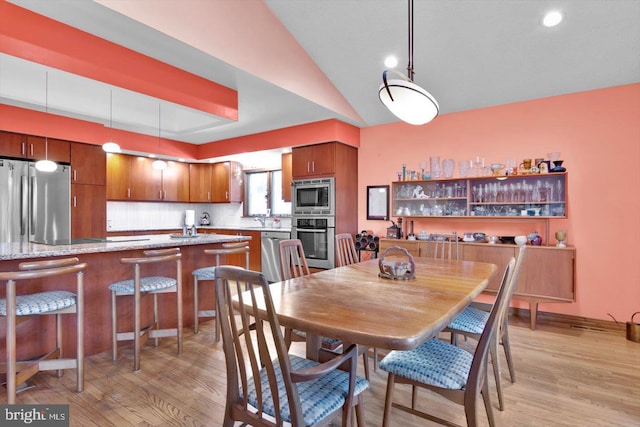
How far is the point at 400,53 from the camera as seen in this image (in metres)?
3.57

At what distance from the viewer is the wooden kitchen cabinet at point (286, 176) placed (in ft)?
18.7

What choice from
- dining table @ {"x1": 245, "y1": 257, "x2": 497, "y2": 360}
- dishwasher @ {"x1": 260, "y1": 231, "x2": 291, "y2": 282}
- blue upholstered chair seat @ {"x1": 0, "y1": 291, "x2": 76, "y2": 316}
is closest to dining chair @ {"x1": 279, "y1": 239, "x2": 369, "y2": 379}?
dining table @ {"x1": 245, "y1": 257, "x2": 497, "y2": 360}

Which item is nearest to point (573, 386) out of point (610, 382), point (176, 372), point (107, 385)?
point (610, 382)

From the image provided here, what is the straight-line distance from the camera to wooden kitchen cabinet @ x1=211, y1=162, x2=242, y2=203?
6.58 metres

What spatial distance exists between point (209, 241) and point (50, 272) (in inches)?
59.7

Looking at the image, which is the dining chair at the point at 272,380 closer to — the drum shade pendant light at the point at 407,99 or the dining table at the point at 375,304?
the dining table at the point at 375,304

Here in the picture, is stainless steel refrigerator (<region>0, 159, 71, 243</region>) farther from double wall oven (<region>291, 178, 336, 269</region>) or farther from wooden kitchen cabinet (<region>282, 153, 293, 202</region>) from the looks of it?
double wall oven (<region>291, 178, 336, 269</region>)

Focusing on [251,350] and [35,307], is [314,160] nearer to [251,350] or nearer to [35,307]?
[35,307]

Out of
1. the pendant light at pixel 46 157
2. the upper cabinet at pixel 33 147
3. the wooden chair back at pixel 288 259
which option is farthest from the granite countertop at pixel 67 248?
the upper cabinet at pixel 33 147

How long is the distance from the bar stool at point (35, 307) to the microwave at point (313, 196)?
3.18 m

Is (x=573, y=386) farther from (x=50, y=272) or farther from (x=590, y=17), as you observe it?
(x=50, y=272)

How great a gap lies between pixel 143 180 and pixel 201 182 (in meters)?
1.11

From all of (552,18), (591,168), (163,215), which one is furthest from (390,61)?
(163,215)

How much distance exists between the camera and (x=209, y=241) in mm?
3490
